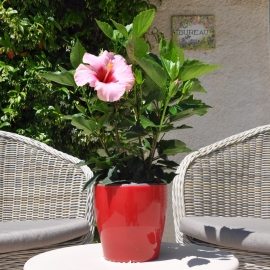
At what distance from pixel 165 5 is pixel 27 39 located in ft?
3.31

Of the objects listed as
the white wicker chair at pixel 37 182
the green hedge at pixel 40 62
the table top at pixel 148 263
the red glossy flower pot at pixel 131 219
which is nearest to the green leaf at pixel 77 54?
the red glossy flower pot at pixel 131 219

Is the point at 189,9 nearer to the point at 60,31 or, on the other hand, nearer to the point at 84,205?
the point at 60,31

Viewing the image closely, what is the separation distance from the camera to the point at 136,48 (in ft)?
5.08

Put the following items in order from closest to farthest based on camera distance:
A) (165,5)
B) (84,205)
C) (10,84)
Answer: (84,205), (10,84), (165,5)

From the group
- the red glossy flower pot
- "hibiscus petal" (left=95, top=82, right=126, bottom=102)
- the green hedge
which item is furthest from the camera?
the green hedge

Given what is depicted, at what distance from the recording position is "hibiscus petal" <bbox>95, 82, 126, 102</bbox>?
148cm

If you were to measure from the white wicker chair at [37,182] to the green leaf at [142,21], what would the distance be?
1.07 m

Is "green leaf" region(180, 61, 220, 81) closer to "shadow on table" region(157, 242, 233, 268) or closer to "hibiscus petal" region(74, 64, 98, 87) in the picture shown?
"hibiscus petal" region(74, 64, 98, 87)

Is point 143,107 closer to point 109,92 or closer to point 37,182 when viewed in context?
point 109,92

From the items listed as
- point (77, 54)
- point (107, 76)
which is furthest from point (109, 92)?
point (77, 54)

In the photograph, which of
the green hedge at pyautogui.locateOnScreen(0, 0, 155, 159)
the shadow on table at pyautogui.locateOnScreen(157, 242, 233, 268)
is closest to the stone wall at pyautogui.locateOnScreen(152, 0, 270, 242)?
the green hedge at pyautogui.locateOnScreen(0, 0, 155, 159)

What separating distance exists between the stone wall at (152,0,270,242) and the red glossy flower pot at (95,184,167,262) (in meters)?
2.12

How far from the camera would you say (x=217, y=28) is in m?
3.71

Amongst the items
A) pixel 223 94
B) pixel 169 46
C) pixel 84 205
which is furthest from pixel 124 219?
pixel 223 94
